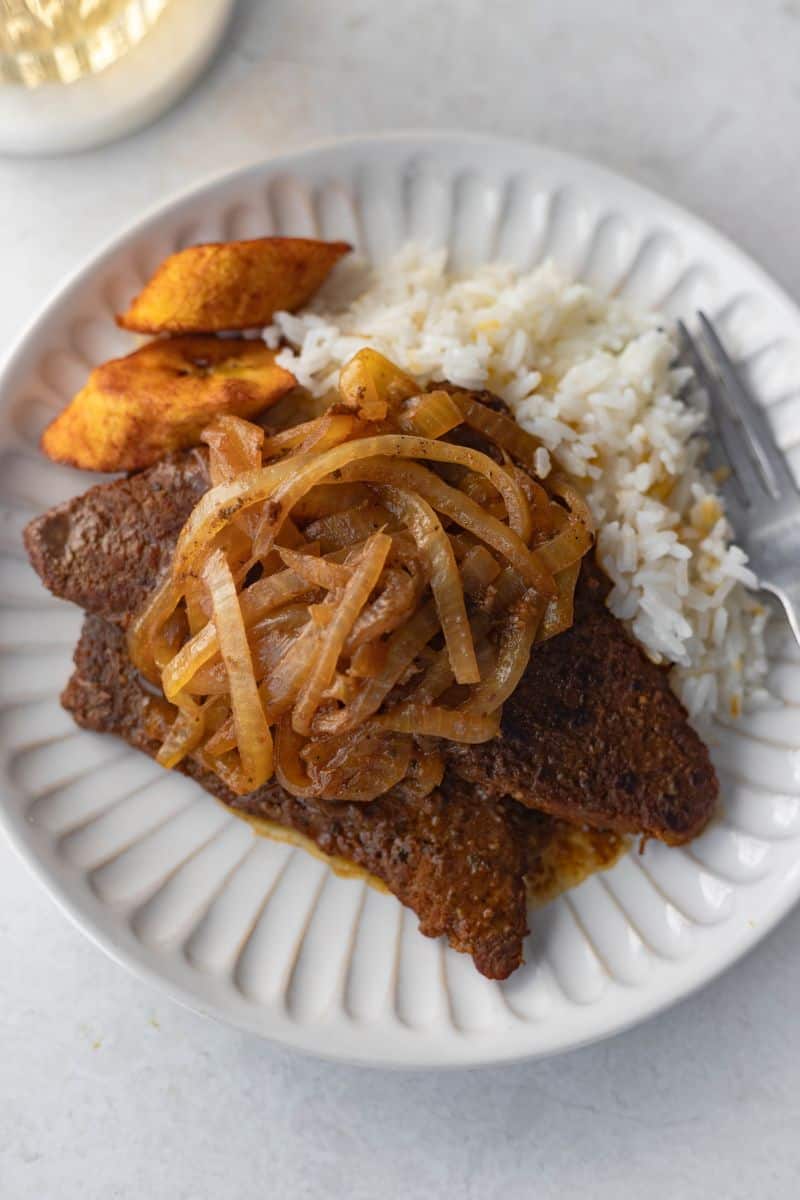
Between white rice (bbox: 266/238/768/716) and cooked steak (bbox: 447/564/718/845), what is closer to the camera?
cooked steak (bbox: 447/564/718/845)

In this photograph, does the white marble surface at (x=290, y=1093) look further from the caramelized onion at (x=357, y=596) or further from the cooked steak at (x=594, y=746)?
the caramelized onion at (x=357, y=596)

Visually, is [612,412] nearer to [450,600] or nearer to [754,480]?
[754,480]

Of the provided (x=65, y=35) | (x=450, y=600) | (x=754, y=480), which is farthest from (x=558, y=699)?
(x=65, y=35)

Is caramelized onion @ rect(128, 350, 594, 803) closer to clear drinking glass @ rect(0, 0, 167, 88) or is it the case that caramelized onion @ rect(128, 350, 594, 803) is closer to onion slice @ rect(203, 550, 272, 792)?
onion slice @ rect(203, 550, 272, 792)

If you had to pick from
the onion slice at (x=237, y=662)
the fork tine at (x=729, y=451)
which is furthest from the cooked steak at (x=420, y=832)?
the fork tine at (x=729, y=451)

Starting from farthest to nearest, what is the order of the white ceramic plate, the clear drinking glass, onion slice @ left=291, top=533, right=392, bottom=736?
1. the clear drinking glass
2. the white ceramic plate
3. onion slice @ left=291, top=533, right=392, bottom=736

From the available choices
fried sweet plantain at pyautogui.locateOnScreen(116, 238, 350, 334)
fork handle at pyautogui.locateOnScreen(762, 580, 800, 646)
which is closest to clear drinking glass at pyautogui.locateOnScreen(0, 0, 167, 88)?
fried sweet plantain at pyautogui.locateOnScreen(116, 238, 350, 334)

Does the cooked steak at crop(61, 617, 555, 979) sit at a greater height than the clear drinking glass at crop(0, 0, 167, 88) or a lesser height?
lesser
